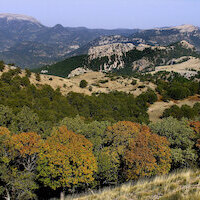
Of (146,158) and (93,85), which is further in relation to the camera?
(93,85)

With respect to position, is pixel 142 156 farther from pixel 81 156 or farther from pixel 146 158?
pixel 81 156

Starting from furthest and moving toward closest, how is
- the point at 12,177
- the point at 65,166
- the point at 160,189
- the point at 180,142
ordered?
1. the point at 180,142
2. the point at 12,177
3. the point at 65,166
4. the point at 160,189

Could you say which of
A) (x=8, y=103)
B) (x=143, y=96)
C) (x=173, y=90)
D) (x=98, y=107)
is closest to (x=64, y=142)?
(x=8, y=103)

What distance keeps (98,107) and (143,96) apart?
1578 inches

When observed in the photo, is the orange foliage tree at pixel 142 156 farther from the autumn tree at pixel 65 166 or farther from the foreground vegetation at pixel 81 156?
the autumn tree at pixel 65 166

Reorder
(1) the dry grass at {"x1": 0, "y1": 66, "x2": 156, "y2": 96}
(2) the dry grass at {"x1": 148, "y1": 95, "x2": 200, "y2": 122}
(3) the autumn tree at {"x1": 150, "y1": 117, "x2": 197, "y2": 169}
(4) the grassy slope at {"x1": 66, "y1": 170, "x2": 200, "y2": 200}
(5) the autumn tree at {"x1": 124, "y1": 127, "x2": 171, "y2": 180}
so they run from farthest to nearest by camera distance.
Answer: (1) the dry grass at {"x1": 0, "y1": 66, "x2": 156, "y2": 96}
(2) the dry grass at {"x1": 148, "y1": 95, "x2": 200, "y2": 122}
(3) the autumn tree at {"x1": 150, "y1": 117, "x2": 197, "y2": 169}
(5) the autumn tree at {"x1": 124, "y1": 127, "x2": 171, "y2": 180}
(4) the grassy slope at {"x1": 66, "y1": 170, "x2": 200, "y2": 200}

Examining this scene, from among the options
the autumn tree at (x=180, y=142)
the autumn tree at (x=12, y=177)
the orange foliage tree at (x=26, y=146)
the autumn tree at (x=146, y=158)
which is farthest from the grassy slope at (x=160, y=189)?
the autumn tree at (x=180, y=142)

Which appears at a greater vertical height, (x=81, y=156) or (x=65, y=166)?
(x=81, y=156)

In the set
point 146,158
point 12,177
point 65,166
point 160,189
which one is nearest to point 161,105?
point 146,158

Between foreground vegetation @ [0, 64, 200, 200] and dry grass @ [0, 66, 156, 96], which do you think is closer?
foreground vegetation @ [0, 64, 200, 200]

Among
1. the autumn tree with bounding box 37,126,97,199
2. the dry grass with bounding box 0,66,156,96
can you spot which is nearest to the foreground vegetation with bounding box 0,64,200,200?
the autumn tree with bounding box 37,126,97,199

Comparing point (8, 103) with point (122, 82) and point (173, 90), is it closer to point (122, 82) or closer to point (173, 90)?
point (173, 90)

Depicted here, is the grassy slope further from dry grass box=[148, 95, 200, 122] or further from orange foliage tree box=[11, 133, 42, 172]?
dry grass box=[148, 95, 200, 122]

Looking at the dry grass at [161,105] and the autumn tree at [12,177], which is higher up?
the autumn tree at [12,177]
